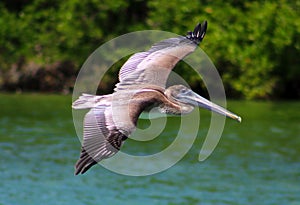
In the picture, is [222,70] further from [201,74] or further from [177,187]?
[177,187]

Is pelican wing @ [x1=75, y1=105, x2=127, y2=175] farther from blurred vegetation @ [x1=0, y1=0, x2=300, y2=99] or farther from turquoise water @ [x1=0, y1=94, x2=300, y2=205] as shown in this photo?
blurred vegetation @ [x1=0, y1=0, x2=300, y2=99]

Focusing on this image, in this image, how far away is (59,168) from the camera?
61.3ft

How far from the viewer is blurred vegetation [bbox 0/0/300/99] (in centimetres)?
2934

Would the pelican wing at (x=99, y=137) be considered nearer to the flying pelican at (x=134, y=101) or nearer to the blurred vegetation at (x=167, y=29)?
the flying pelican at (x=134, y=101)

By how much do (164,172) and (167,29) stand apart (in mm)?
11488

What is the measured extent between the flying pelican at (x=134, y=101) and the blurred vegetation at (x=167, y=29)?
18.8m

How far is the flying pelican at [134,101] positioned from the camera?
8.80 metres

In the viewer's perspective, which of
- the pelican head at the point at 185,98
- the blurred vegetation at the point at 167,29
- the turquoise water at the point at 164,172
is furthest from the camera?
→ the blurred vegetation at the point at 167,29

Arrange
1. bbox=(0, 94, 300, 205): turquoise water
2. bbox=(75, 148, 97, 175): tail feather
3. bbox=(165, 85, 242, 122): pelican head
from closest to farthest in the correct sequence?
bbox=(75, 148, 97, 175): tail feather, bbox=(165, 85, 242, 122): pelican head, bbox=(0, 94, 300, 205): turquoise water

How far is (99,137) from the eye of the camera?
29.1ft

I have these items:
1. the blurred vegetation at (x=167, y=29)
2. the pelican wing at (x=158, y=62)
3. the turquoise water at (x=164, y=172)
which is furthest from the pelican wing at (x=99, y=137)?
the blurred vegetation at (x=167, y=29)

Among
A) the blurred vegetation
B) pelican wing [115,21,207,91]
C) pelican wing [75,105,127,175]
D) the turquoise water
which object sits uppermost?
pelican wing [115,21,207,91]

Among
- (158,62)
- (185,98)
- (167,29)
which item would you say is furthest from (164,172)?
(167,29)

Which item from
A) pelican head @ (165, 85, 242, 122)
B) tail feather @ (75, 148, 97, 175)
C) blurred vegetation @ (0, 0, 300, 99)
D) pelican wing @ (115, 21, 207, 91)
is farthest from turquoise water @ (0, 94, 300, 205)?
tail feather @ (75, 148, 97, 175)
